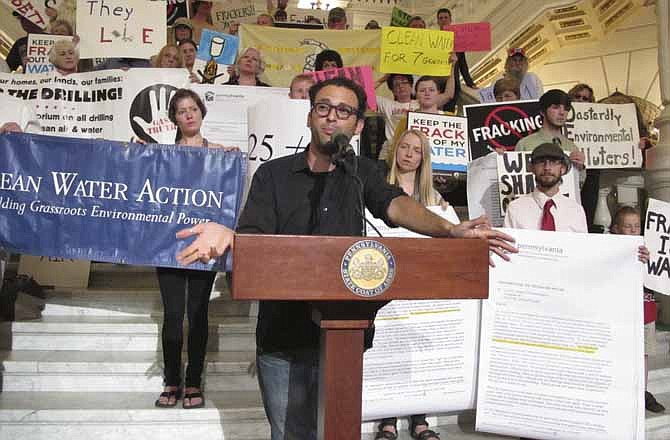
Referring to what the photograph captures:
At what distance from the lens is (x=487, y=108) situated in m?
5.50

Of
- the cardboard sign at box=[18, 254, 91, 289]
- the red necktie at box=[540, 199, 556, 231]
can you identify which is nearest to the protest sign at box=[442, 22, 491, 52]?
the red necktie at box=[540, 199, 556, 231]

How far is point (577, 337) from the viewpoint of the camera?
130 inches

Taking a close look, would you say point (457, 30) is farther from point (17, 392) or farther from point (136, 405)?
point (17, 392)

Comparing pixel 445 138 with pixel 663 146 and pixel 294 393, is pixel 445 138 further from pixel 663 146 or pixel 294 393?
pixel 294 393

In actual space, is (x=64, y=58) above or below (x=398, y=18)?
below

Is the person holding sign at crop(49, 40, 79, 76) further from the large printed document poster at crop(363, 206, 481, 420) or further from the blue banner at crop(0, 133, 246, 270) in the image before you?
the large printed document poster at crop(363, 206, 481, 420)

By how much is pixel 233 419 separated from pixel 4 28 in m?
8.09

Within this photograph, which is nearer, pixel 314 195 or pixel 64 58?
pixel 314 195

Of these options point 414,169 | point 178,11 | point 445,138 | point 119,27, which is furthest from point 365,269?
point 178,11

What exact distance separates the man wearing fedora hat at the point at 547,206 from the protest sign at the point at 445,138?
1255 millimetres

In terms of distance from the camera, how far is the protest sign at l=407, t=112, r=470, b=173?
5.14 metres

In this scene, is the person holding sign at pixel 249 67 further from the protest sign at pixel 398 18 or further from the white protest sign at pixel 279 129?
the protest sign at pixel 398 18

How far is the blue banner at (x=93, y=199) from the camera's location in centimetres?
388

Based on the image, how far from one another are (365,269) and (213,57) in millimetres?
4847
